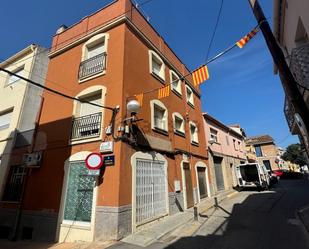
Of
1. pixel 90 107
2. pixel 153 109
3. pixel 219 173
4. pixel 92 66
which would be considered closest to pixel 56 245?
pixel 90 107

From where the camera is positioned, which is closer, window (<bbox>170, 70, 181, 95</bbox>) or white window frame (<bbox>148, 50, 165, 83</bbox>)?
white window frame (<bbox>148, 50, 165, 83</bbox>)

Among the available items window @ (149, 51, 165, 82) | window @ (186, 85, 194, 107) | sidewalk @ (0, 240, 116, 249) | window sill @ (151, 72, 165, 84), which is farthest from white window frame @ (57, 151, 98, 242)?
window @ (186, 85, 194, 107)

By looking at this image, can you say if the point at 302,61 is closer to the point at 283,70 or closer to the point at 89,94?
the point at 283,70

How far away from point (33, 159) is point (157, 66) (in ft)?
26.4

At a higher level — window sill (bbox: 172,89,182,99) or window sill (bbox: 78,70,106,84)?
window sill (bbox: 172,89,182,99)

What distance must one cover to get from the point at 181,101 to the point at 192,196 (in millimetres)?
5994

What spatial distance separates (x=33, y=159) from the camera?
352 inches

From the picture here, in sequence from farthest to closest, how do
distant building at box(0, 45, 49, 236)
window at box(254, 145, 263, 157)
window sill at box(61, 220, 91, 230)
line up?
window at box(254, 145, 263, 157) < distant building at box(0, 45, 49, 236) < window sill at box(61, 220, 91, 230)

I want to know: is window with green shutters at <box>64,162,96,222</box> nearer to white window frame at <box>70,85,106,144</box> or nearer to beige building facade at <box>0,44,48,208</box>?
white window frame at <box>70,85,106,144</box>

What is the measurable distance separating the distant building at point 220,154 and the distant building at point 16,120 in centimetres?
1209

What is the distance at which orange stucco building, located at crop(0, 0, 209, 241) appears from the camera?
Answer: 7043mm

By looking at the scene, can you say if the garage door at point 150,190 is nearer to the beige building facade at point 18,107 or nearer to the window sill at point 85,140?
the window sill at point 85,140

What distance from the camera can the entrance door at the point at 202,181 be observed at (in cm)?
1333

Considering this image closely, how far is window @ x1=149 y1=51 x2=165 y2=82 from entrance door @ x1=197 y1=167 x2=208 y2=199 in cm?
668
